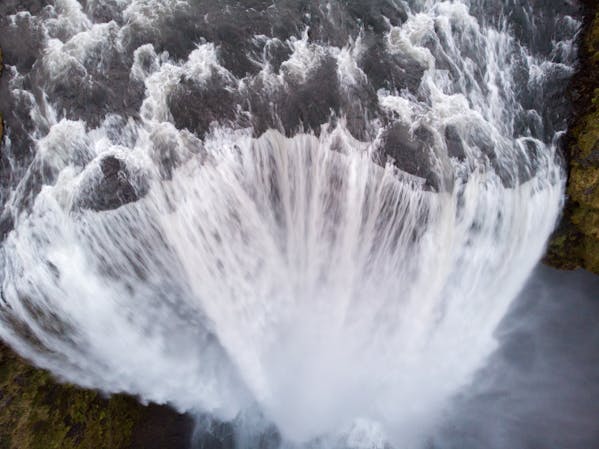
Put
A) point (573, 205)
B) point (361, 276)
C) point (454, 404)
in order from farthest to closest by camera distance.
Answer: point (454, 404) → point (573, 205) → point (361, 276)

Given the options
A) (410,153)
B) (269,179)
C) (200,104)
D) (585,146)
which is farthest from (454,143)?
(200,104)

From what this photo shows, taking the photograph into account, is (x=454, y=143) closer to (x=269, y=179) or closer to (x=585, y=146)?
(x=585, y=146)

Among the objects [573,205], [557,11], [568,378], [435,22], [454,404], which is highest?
[557,11]

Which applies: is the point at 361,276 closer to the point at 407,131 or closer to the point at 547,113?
the point at 407,131

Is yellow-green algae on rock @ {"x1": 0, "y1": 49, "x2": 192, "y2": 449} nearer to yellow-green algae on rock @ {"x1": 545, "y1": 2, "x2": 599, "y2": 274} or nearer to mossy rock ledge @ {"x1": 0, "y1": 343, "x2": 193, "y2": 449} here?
mossy rock ledge @ {"x1": 0, "y1": 343, "x2": 193, "y2": 449}

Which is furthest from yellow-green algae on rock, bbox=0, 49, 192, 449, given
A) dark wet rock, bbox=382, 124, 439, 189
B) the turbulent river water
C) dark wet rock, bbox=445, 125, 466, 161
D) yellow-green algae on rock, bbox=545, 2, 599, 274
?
yellow-green algae on rock, bbox=545, 2, 599, 274

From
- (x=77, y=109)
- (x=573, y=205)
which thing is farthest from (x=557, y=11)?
(x=77, y=109)

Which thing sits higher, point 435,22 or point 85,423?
point 435,22
